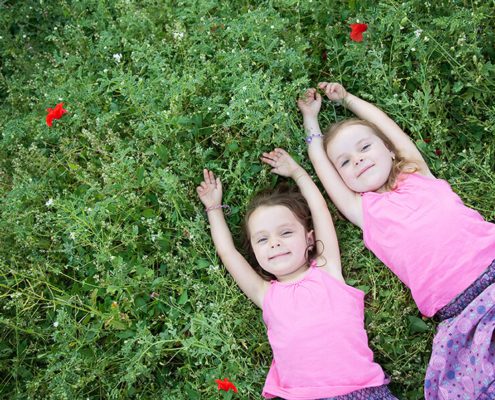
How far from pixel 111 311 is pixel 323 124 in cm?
175

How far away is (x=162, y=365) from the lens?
138 inches

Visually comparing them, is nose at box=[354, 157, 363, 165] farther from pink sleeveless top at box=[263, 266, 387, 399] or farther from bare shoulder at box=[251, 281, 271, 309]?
bare shoulder at box=[251, 281, 271, 309]

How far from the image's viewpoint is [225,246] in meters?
3.53

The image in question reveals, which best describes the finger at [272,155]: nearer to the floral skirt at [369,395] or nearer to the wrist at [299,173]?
the wrist at [299,173]

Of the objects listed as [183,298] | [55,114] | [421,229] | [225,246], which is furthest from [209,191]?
[421,229]

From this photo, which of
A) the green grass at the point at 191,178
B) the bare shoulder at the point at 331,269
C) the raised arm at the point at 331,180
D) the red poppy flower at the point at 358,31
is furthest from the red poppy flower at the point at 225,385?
the red poppy flower at the point at 358,31

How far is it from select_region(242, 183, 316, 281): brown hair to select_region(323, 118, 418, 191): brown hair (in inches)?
14.2

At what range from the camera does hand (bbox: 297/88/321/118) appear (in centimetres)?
376

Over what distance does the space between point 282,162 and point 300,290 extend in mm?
798

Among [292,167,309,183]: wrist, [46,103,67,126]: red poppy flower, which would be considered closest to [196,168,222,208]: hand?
[292,167,309,183]: wrist

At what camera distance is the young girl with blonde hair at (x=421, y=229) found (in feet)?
9.96

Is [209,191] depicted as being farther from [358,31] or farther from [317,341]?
[358,31]

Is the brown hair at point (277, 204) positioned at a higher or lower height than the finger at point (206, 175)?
lower

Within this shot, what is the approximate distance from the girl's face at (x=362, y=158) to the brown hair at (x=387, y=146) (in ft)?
0.10
